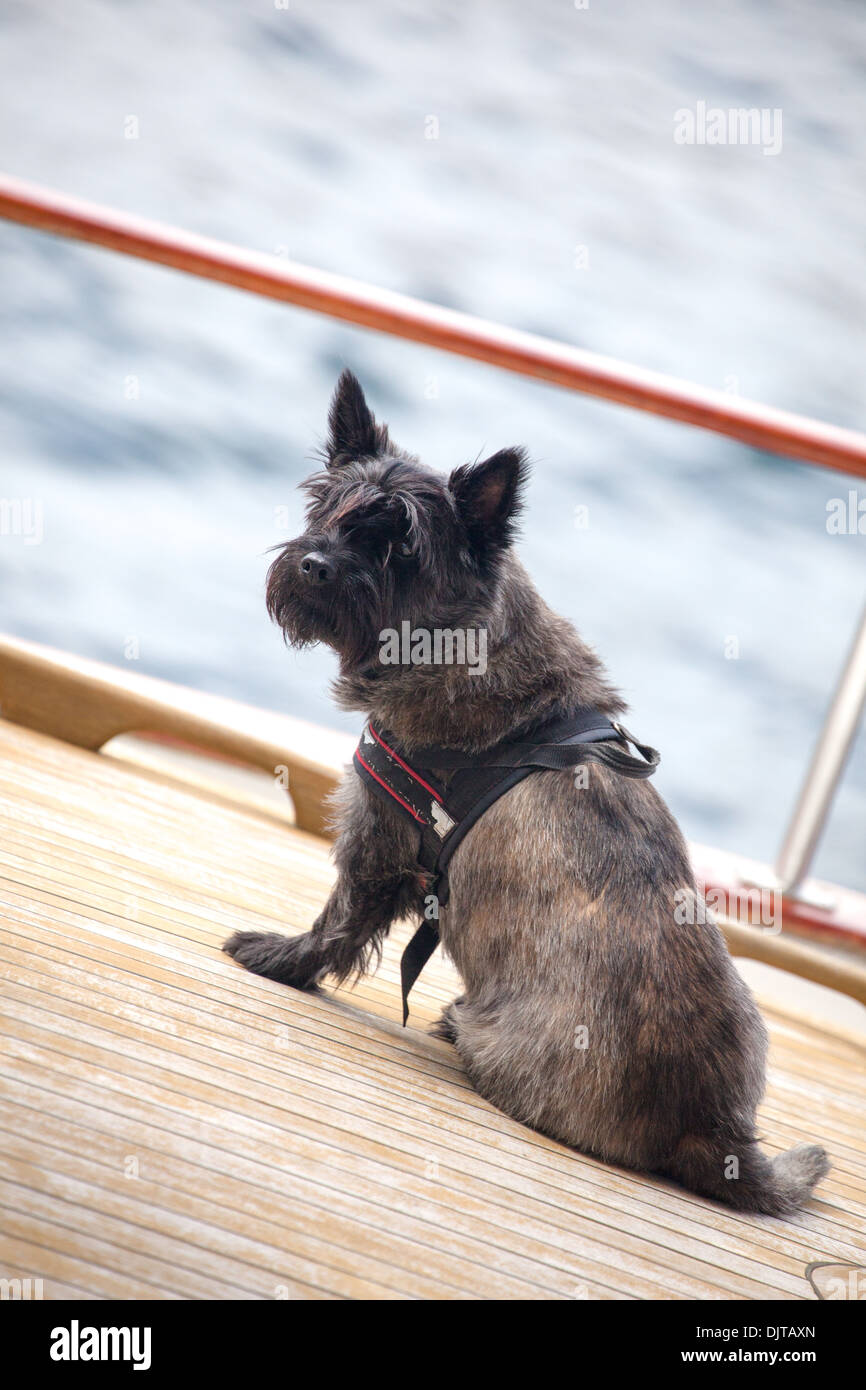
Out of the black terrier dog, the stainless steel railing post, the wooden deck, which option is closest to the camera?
the wooden deck

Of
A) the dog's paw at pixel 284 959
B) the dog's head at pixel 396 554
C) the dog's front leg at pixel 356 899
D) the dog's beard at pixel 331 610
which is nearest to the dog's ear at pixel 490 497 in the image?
the dog's head at pixel 396 554

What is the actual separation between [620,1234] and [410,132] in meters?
6.97

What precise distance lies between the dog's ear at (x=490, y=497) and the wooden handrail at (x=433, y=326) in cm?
120

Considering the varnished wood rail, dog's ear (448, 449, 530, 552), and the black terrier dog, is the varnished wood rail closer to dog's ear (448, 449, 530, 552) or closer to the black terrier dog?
the black terrier dog

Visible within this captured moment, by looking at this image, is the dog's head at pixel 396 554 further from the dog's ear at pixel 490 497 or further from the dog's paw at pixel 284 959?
the dog's paw at pixel 284 959

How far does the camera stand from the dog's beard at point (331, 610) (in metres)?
1.53

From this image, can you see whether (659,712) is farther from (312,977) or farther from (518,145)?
(518,145)

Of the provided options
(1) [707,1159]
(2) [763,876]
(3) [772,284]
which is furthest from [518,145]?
(1) [707,1159]

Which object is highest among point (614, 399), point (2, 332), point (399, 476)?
point (2, 332)

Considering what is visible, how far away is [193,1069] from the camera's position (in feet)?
4.61

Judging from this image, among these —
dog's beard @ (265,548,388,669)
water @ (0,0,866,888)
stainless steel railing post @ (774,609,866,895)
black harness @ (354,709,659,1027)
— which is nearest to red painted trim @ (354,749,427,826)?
black harness @ (354,709,659,1027)

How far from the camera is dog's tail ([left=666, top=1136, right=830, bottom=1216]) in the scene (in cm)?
150

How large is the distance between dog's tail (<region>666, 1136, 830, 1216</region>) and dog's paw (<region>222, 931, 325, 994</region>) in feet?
2.02
